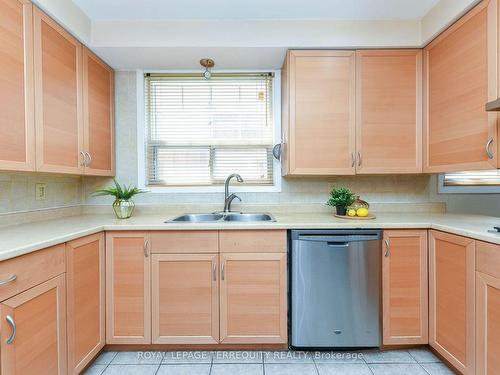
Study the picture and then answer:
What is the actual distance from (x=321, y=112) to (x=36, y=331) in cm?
212

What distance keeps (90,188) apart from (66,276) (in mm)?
1187

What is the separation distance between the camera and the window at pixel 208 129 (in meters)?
2.37

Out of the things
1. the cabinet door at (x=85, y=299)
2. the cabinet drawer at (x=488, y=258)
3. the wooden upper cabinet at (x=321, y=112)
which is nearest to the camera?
the cabinet drawer at (x=488, y=258)

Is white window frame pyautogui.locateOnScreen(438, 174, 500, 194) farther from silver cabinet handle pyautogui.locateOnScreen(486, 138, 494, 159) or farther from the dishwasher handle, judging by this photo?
the dishwasher handle

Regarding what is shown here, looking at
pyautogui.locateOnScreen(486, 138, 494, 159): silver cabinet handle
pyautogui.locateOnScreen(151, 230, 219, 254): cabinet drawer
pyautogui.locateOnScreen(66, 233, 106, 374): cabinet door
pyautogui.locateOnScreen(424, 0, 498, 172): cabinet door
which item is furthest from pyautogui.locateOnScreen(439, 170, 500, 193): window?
pyautogui.locateOnScreen(66, 233, 106, 374): cabinet door

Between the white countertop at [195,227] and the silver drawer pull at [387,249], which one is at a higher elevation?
the white countertop at [195,227]

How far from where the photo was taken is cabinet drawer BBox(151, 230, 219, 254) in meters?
1.72

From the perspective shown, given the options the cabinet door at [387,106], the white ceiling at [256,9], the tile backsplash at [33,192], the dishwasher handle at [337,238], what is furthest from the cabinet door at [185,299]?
the white ceiling at [256,9]

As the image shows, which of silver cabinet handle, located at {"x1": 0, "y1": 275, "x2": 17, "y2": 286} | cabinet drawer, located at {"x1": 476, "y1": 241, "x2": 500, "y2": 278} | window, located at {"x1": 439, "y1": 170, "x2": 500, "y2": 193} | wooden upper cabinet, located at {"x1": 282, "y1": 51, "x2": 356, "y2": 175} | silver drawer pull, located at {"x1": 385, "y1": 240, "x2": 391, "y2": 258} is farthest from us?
window, located at {"x1": 439, "y1": 170, "x2": 500, "y2": 193}

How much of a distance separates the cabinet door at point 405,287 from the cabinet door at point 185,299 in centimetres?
114

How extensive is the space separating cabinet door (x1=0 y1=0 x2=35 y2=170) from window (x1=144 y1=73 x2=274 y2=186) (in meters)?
0.99

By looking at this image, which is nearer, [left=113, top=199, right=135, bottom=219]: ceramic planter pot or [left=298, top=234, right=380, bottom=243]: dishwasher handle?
[left=298, top=234, right=380, bottom=243]: dishwasher handle

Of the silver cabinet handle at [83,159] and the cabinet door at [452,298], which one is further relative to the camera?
the silver cabinet handle at [83,159]

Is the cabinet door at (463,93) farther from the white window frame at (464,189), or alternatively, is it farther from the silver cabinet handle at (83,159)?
the silver cabinet handle at (83,159)
